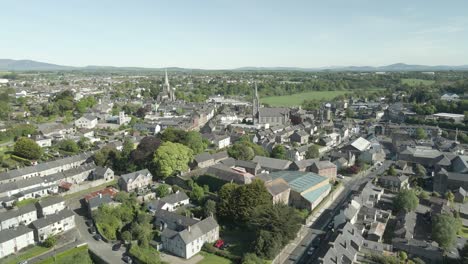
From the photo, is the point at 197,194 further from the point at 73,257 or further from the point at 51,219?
the point at 51,219

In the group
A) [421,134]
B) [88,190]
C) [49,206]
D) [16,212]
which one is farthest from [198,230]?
[421,134]

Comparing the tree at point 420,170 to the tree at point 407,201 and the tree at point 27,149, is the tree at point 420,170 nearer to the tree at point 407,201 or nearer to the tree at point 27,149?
the tree at point 407,201

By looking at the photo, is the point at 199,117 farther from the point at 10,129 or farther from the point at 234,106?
the point at 10,129

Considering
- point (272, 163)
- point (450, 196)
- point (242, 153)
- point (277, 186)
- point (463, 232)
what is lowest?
point (463, 232)

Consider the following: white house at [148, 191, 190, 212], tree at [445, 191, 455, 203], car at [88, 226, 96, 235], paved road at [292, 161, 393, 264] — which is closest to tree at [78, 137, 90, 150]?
white house at [148, 191, 190, 212]

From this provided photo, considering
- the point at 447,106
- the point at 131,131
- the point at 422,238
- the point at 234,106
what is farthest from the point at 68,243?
the point at 447,106

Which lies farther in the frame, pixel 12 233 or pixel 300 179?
pixel 300 179
